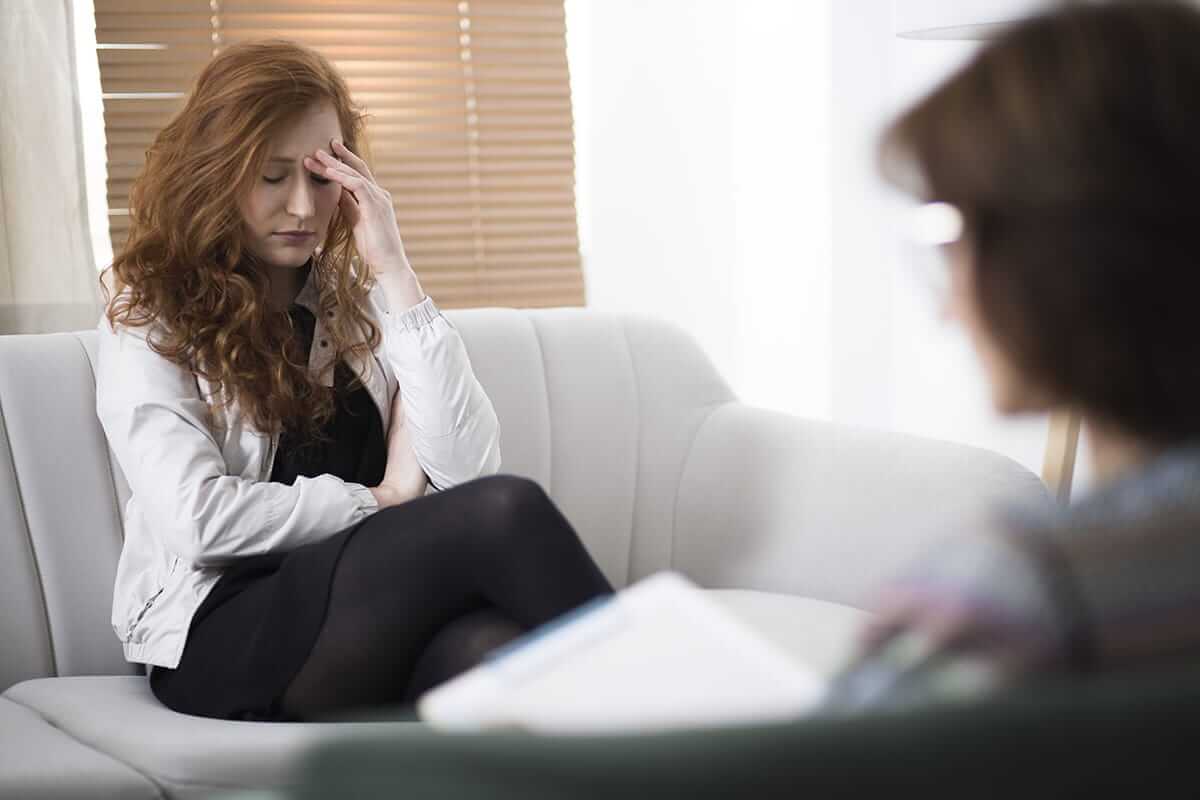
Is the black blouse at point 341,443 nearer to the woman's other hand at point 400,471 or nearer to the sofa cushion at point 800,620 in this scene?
the woman's other hand at point 400,471

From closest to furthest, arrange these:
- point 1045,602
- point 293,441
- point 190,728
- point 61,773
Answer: point 1045,602, point 61,773, point 190,728, point 293,441

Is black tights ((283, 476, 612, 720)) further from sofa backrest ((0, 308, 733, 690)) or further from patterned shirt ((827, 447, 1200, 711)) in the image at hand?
patterned shirt ((827, 447, 1200, 711))

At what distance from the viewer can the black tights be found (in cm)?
156

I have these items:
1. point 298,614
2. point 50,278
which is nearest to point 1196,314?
point 298,614

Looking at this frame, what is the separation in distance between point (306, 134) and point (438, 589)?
707 millimetres

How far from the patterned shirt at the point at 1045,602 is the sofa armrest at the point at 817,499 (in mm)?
1288

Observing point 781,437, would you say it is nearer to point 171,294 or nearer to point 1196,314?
point 171,294

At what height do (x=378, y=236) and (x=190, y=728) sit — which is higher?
(x=378, y=236)

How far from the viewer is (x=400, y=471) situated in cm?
197

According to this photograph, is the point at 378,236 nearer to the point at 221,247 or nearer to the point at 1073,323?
the point at 221,247

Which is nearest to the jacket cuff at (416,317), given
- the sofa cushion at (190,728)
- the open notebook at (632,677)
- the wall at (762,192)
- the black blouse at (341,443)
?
the black blouse at (341,443)

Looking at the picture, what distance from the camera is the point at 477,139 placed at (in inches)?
135

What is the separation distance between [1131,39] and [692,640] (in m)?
0.38

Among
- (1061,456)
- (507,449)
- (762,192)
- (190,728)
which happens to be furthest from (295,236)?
(762,192)
